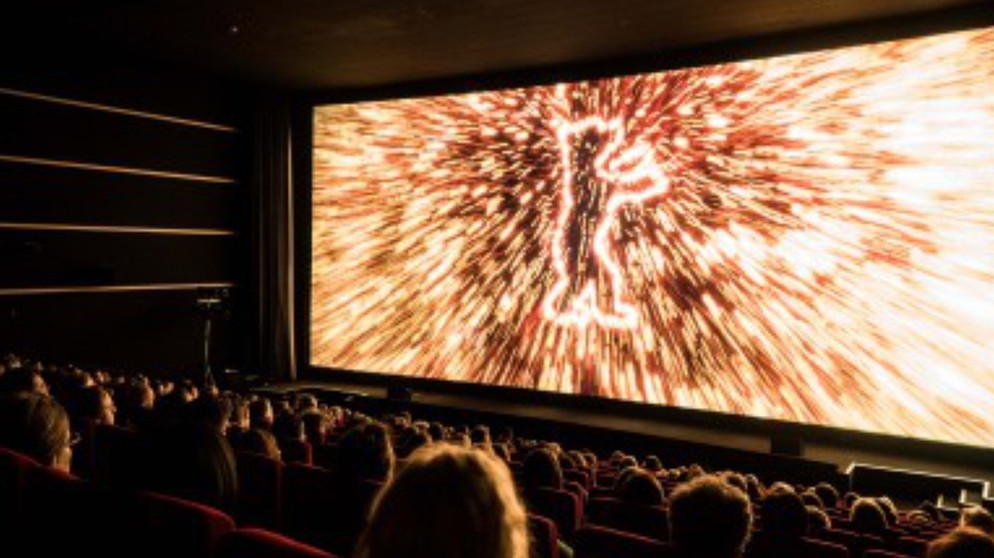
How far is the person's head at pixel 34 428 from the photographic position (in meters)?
2.40

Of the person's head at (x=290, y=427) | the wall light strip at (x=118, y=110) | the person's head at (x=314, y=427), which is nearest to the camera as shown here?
the person's head at (x=290, y=427)

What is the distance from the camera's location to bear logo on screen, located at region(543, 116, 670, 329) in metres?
7.93

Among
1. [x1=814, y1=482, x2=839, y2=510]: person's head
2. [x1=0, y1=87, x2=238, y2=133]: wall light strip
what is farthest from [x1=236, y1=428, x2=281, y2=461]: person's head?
[x1=0, y1=87, x2=238, y2=133]: wall light strip

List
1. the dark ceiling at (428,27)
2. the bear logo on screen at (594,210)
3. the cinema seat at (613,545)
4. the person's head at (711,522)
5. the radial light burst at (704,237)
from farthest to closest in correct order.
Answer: the bear logo on screen at (594,210) → the dark ceiling at (428,27) → the radial light burst at (704,237) → the cinema seat at (613,545) → the person's head at (711,522)

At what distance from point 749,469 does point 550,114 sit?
14.0 ft

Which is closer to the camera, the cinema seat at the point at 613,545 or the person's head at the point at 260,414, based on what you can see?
the cinema seat at the point at 613,545

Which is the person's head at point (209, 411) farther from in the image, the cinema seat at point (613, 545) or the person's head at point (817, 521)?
the person's head at point (817, 521)

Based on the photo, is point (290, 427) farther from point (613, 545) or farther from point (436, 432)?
point (613, 545)

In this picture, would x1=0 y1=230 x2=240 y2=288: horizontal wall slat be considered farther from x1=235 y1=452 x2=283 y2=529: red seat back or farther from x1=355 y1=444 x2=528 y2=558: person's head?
x1=355 y1=444 x2=528 y2=558: person's head

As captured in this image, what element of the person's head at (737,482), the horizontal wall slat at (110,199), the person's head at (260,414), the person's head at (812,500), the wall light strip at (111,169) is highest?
the wall light strip at (111,169)

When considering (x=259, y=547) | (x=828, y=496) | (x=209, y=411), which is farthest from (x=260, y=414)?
(x=259, y=547)

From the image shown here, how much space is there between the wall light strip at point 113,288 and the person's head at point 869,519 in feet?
25.4

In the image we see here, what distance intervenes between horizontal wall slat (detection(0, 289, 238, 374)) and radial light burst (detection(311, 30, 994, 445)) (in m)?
1.89

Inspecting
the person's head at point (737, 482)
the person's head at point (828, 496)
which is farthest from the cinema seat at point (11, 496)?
the person's head at point (828, 496)
